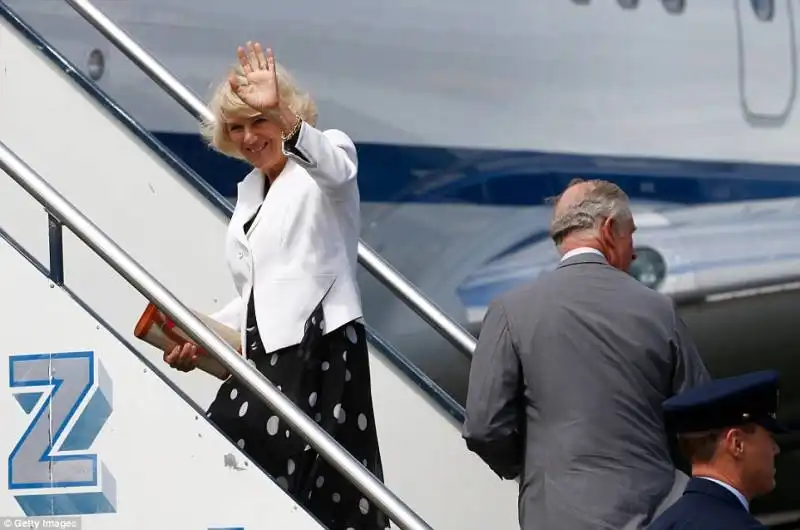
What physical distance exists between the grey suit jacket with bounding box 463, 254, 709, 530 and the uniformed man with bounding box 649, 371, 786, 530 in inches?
10.9

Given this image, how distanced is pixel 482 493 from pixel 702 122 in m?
2.37

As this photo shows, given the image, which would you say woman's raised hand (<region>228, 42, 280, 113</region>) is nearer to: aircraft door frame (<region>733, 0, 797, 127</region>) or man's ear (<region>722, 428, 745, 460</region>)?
man's ear (<region>722, 428, 745, 460</region>)

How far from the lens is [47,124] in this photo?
141 inches

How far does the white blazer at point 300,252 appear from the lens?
262 cm

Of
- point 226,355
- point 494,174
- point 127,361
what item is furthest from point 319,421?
point 494,174

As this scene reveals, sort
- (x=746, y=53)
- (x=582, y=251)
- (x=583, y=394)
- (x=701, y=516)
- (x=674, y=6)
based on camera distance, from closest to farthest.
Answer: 1. (x=701, y=516)
2. (x=583, y=394)
3. (x=582, y=251)
4. (x=674, y=6)
5. (x=746, y=53)

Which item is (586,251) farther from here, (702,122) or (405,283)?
(702,122)

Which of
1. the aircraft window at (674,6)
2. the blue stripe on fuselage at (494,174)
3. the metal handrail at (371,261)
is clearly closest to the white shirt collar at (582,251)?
the metal handrail at (371,261)

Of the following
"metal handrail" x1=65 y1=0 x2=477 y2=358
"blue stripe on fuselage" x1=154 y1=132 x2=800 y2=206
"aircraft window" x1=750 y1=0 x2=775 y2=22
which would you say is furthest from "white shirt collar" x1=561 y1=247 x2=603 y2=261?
"aircraft window" x1=750 y1=0 x2=775 y2=22

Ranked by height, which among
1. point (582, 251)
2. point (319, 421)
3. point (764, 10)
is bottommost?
point (319, 421)

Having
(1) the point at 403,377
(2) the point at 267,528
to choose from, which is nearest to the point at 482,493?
(1) the point at 403,377

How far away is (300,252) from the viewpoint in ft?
8.61

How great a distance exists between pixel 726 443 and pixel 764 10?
12.5ft

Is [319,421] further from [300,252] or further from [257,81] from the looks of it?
[257,81]
